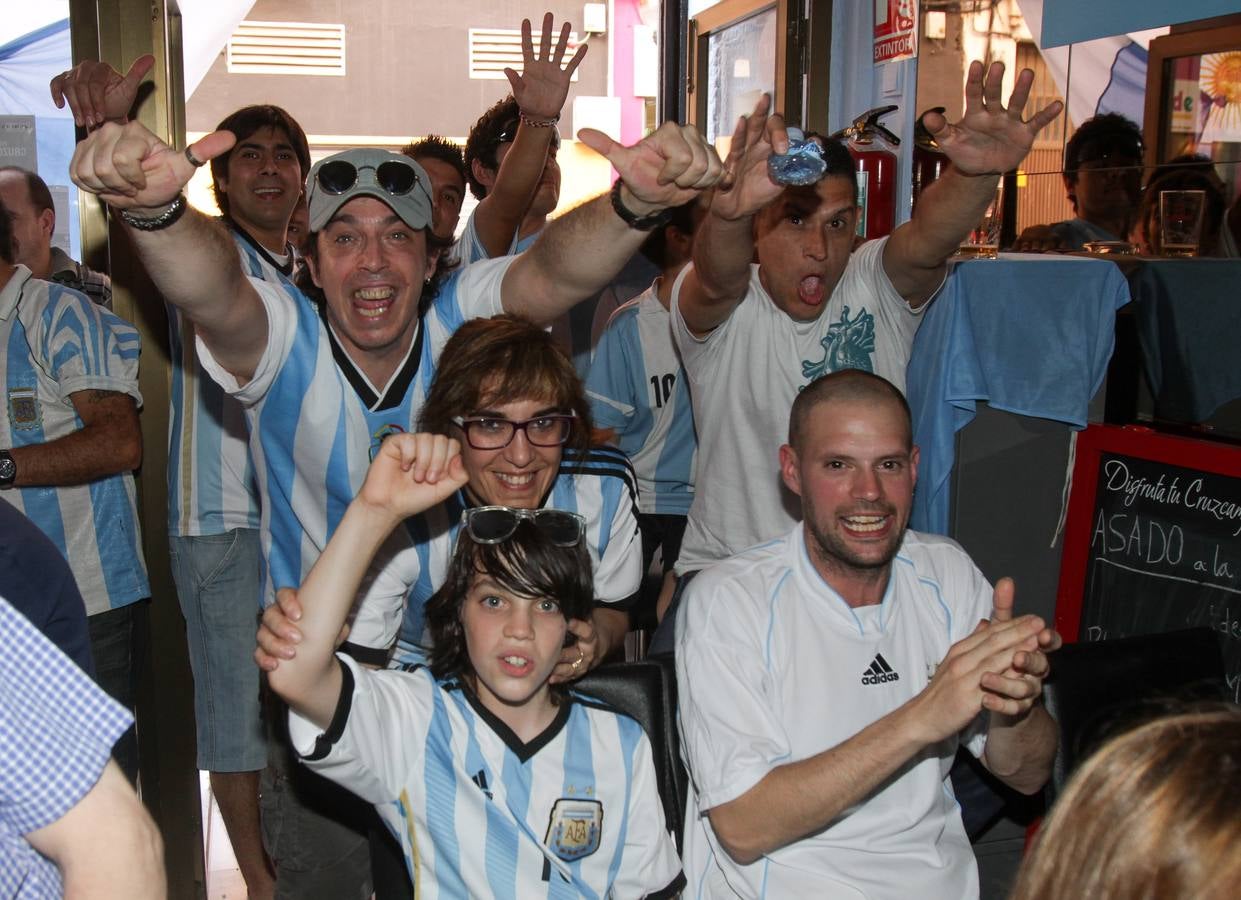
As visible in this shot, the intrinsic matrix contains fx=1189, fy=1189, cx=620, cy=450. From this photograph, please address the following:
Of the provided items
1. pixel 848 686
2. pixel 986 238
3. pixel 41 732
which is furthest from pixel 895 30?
pixel 41 732

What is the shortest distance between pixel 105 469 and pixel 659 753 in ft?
4.99

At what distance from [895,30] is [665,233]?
131cm

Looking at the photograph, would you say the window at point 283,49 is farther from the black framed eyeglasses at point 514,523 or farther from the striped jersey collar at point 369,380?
the black framed eyeglasses at point 514,523

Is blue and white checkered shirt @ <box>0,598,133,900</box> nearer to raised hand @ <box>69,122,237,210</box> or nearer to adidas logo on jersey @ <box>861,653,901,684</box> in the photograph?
raised hand @ <box>69,122,237,210</box>

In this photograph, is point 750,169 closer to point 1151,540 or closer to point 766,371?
point 766,371

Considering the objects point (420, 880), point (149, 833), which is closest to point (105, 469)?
point (420, 880)

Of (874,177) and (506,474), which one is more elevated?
(874,177)

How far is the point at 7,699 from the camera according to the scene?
983mm

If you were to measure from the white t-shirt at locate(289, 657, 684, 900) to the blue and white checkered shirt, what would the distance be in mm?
696

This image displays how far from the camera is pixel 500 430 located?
2084mm

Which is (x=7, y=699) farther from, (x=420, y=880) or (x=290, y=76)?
(x=290, y=76)

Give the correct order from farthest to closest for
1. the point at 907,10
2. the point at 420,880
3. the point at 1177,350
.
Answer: the point at 907,10 < the point at 1177,350 < the point at 420,880

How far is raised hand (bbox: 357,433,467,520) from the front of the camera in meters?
1.68

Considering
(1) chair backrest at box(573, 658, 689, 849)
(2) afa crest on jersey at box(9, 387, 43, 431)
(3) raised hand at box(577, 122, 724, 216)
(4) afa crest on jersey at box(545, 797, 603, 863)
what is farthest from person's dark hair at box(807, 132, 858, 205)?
(2) afa crest on jersey at box(9, 387, 43, 431)
